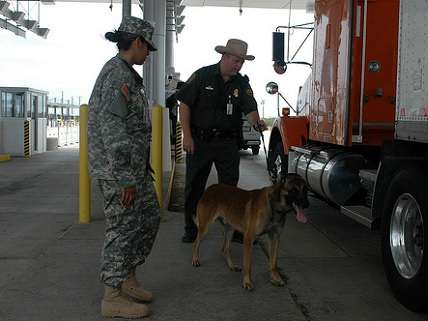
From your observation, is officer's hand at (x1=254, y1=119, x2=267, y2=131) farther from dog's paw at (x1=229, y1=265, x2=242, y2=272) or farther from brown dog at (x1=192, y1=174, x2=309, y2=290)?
dog's paw at (x1=229, y1=265, x2=242, y2=272)

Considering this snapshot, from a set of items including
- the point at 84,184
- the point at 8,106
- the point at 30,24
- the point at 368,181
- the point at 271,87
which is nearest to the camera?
the point at 368,181

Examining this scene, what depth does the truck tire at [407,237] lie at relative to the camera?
3.88m

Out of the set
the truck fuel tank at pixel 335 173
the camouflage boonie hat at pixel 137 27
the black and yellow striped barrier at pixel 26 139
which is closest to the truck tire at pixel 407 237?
the truck fuel tank at pixel 335 173

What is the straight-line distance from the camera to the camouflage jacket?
12.2 feet

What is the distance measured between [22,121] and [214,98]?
46.6ft

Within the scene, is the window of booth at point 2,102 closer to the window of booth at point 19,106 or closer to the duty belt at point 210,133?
the window of booth at point 19,106

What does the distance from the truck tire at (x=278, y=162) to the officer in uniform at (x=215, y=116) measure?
8.97 ft

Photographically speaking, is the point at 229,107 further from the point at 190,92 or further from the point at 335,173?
the point at 335,173

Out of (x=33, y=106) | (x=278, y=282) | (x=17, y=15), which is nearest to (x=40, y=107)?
(x=33, y=106)

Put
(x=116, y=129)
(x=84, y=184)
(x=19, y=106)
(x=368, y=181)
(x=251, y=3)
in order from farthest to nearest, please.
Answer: (x=251, y=3), (x=19, y=106), (x=84, y=184), (x=368, y=181), (x=116, y=129)

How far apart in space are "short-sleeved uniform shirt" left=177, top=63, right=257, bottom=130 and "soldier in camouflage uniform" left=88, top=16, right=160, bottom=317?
183cm

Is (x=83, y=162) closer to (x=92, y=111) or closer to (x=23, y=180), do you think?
(x=92, y=111)

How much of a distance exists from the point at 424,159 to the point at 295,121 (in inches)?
180

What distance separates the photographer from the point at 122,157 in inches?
148
